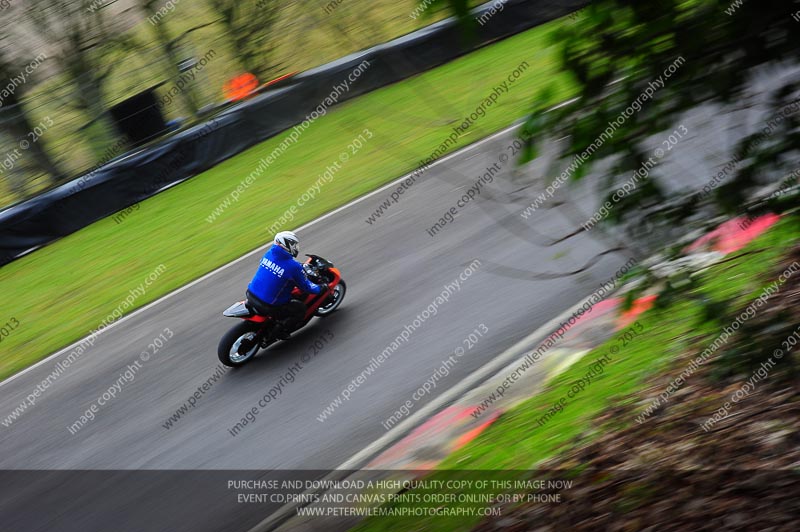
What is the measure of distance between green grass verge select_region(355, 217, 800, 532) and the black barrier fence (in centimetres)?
1194

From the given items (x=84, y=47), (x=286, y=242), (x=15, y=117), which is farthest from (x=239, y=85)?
(x=286, y=242)

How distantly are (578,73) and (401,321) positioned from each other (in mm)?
6809

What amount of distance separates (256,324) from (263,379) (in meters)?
0.80

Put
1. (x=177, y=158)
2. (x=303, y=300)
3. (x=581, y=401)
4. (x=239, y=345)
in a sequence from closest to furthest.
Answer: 1. (x=581, y=401)
2. (x=239, y=345)
3. (x=303, y=300)
4. (x=177, y=158)

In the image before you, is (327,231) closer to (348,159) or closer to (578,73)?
(348,159)

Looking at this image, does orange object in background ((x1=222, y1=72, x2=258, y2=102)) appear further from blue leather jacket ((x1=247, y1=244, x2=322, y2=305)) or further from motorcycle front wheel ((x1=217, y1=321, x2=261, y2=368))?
motorcycle front wheel ((x1=217, y1=321, x2=261, y2=368))

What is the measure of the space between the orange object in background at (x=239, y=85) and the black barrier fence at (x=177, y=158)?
4.39 metres

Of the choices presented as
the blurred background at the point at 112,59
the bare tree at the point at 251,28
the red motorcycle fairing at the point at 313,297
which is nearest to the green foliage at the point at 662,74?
the red motorcycle fairing at the point at 313,297

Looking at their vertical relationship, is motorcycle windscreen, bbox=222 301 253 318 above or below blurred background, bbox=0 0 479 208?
below

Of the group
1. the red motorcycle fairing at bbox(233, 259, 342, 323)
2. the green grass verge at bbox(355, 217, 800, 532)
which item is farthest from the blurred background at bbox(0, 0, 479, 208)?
the green grass verge at bbox(355, 217, 800, 532)

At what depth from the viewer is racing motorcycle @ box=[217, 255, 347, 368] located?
10.2m

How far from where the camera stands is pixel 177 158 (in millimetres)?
20141

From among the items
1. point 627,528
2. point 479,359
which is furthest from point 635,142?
point 479,359

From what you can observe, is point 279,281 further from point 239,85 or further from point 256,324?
point 239,85
